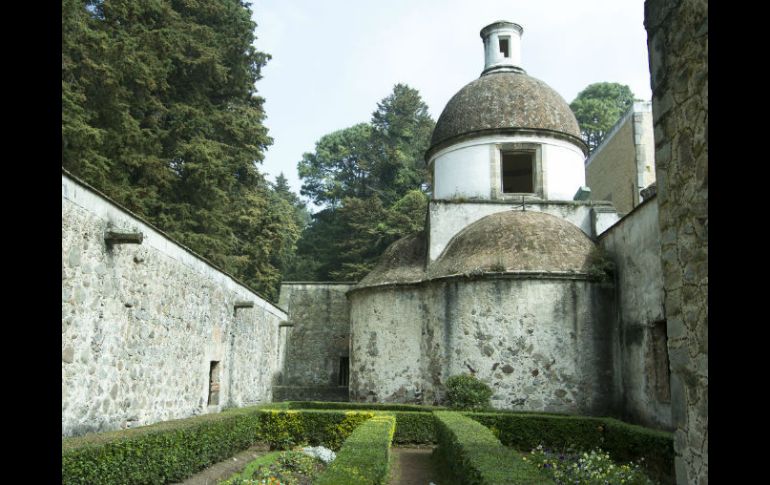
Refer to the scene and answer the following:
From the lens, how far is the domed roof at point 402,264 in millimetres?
15961

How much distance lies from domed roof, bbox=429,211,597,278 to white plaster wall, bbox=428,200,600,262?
0.44m

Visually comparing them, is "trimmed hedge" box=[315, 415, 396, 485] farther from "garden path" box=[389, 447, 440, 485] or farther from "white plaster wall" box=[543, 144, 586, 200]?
"white plaster wall" box=[543, 144, 586, 200]

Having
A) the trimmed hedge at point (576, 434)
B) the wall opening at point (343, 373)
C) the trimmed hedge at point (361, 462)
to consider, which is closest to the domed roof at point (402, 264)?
the trimmed hedge at point (576, 434)

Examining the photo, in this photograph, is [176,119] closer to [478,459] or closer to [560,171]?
[560,171]

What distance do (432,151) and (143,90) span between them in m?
9.50

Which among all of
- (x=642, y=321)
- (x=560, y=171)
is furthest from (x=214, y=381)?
(x=560, y=171)

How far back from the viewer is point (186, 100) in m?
22.3

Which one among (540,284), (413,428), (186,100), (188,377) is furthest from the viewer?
(186,100)

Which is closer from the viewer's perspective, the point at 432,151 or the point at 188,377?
the point at 188,377

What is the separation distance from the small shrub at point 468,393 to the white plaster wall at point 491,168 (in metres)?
5.88

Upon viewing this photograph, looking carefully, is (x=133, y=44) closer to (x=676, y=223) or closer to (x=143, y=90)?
(x=143, y=90)

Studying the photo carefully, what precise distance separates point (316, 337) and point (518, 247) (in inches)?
436

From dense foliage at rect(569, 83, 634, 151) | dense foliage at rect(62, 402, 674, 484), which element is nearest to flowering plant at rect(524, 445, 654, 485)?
dense foliage at rect(62, 402, 674, 484)
